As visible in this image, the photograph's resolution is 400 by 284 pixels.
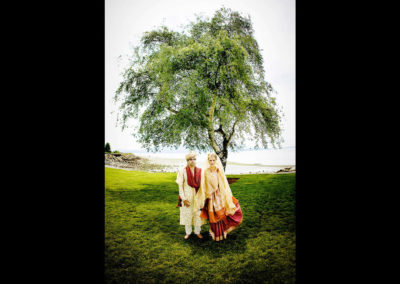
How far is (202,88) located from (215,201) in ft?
8.80

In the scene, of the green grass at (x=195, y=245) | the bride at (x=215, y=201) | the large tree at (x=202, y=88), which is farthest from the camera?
the large tree at (x=202, y=88)

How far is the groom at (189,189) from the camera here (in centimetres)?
300

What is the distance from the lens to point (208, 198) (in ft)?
9.89

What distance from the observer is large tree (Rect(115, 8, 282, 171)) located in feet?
13.8

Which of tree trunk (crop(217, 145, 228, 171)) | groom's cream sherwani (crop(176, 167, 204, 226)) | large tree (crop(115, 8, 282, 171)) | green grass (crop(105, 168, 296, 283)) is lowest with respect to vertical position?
green grass (crop(105, 168, 296, 283))

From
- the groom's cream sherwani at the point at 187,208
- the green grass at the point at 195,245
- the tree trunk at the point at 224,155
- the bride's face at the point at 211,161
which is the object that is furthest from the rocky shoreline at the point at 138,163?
the bride's face at the point at 211,161

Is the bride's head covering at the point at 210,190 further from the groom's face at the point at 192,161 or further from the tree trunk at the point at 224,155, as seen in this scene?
the tree trunk at the point at 224,155

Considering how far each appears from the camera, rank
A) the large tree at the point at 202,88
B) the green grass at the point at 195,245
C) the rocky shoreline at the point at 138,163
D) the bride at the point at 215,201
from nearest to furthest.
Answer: the green grass at the point at 195,245 → the bride at the point at 215,201 → the large tree at the point at 202,88 → the rocky shoreline at the point at 138,163

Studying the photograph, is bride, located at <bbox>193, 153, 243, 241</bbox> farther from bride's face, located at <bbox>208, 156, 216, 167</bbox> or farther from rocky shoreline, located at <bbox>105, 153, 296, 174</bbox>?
rocky shoreline, located at <bbox>105, 153, 296, 174</bbox>

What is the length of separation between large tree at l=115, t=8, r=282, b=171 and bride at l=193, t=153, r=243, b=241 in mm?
1744

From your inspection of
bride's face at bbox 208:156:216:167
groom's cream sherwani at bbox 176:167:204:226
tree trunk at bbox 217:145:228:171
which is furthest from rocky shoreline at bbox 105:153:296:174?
bride's face at bbox 208:156:216:167
